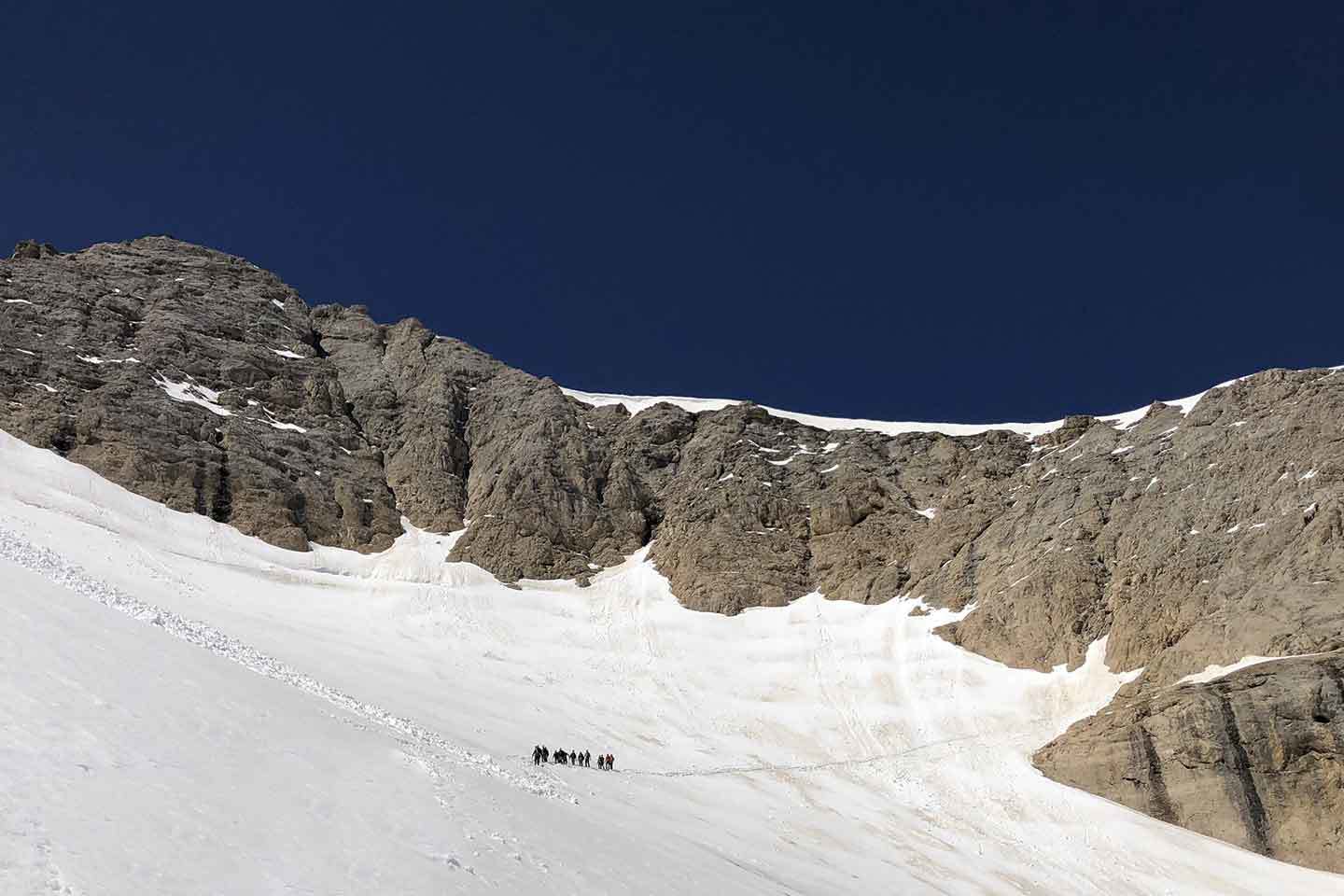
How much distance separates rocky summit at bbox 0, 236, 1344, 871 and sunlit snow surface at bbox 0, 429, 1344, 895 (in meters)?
2.81

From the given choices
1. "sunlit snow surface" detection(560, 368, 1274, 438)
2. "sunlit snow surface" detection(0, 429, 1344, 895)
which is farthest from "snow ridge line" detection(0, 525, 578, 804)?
"sunlit snow surface" detection(560, 368, 1274, 438)

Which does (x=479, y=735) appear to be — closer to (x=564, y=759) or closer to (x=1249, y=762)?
(x=564, y=759)

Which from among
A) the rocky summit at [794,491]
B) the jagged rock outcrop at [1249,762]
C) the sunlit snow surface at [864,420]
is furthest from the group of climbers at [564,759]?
the sunlit snow surface at [864,420]

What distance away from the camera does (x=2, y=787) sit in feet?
31.6

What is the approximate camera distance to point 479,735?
3309cm

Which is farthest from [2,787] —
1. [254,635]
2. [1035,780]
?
[1035,780]

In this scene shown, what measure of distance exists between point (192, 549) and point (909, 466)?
5755cm

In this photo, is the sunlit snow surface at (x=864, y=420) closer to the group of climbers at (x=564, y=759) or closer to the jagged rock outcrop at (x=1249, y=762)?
the jagged rock outcrop at (x=1249, y=762)

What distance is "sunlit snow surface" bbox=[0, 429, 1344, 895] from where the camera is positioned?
11.7 metres

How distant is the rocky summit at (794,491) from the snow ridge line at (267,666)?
3191 cm

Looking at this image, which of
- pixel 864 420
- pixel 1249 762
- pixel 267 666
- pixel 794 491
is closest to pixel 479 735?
pixel 267 666

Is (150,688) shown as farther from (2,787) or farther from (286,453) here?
(286,453)

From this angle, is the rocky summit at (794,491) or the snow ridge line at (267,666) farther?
the rocky summit at (794,491)

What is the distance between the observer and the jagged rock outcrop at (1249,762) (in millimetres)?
39688
